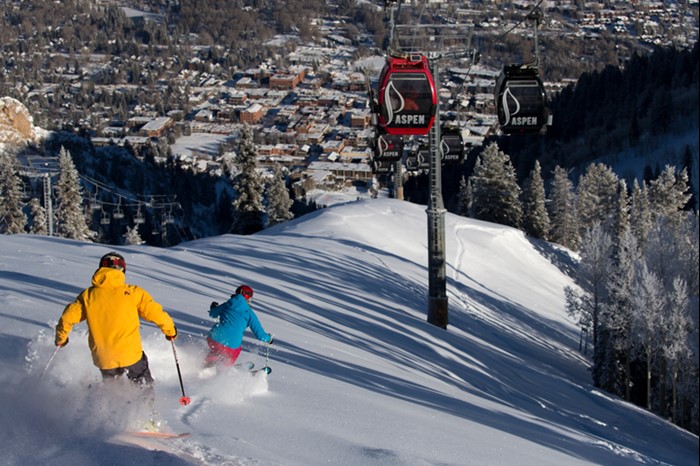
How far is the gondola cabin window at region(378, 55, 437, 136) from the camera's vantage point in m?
11.7

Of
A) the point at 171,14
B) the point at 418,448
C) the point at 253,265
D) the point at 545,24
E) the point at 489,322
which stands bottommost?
the point at 489,322

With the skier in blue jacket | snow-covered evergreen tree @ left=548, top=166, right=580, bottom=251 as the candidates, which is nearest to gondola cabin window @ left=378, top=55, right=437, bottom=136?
the skier in blue jacket

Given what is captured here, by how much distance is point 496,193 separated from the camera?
153 feet

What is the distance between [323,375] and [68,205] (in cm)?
3343

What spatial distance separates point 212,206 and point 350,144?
181 ft

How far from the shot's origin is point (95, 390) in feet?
20.5

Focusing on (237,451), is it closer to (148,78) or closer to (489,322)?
(489,322)

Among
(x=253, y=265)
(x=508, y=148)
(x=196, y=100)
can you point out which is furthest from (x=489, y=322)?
(x=196, y=100)

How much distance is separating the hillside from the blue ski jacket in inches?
15.7

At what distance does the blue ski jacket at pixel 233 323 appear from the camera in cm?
752

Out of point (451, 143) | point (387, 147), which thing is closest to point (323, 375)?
point (451, 143)

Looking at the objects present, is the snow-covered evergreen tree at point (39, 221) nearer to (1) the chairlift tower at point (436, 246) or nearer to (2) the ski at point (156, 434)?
(1) the chairlift tower at point (436, 246)

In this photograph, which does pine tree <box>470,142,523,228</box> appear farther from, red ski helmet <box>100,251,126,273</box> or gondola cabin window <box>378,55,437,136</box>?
red ski helmet <box>100,251,126,273</box>

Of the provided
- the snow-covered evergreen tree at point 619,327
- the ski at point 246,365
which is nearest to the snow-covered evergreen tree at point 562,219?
the snow-covered evergreen tree at point 619,327
